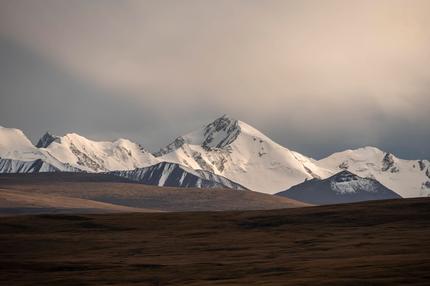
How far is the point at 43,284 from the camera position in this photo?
126750mm

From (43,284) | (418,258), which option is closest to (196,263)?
(43,284)

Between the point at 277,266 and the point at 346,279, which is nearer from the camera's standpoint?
the point at 346,279

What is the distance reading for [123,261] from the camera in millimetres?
157250

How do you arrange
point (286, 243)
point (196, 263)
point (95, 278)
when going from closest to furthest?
point (95, 278) < point (196, 263) < point (286, 243)

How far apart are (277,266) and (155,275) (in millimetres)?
17486

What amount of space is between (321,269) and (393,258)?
38.1ft

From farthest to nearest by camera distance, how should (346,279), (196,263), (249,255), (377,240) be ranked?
(377,240) < (249,255) < (196,263) < (346,279)

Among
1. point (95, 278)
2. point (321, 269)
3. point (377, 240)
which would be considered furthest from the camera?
point (377, 240)

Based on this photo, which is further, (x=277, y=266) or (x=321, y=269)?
(x=277, y=266)

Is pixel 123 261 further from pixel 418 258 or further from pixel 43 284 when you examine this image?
pixel 418 258

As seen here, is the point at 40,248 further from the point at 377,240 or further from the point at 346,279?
the point at 346,279

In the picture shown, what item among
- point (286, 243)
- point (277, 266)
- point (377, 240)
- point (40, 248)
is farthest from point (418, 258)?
point (40, 248)

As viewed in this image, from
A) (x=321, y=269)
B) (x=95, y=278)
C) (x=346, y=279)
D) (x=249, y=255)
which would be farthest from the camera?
(x=249, y=255)

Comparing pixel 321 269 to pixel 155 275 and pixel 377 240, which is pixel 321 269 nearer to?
pixel 155 275
